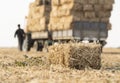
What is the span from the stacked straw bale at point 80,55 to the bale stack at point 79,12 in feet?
40.7

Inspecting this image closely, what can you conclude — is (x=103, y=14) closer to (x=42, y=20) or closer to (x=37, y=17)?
(x=42, y=20)

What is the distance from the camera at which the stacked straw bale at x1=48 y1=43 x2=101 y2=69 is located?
1148 cm

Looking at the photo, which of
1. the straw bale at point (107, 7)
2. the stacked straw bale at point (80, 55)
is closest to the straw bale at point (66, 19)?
the straw bale at point (107, 7)

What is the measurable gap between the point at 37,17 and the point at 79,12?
4.99m

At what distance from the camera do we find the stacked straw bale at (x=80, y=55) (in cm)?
1148

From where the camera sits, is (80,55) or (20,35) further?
(20,35)

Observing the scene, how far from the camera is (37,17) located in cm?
2883

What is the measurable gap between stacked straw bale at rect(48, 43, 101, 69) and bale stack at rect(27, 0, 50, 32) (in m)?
15.7

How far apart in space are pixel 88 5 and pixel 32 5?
6.58 m

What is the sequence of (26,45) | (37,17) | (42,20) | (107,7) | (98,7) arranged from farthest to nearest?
(26,45) < (37,17) < (42,20) < (107,7) < (98,7)

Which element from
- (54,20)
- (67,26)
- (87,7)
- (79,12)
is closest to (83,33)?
(67,26)

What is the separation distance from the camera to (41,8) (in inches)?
1109

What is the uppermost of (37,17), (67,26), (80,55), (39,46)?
(37,17)

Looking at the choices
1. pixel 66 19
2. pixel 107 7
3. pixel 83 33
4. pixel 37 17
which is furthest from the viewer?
pixel 37 17
